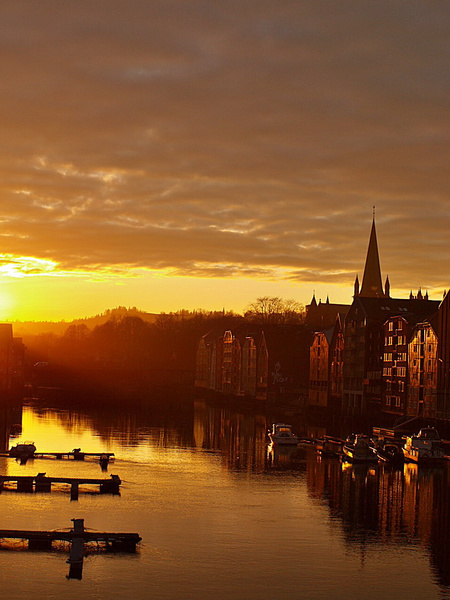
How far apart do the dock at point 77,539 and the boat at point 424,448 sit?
178 ft

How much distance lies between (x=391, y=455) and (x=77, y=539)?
58.7 m

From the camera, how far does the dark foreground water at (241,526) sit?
44531 millimetres

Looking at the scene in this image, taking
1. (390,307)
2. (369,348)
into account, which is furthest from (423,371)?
(390,307)

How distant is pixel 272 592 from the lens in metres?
43.6

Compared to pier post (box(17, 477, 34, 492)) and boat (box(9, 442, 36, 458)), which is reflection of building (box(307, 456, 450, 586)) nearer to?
pier post (box(17, 477, 34, 492))

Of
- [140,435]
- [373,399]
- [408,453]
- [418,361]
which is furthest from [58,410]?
[408,453]

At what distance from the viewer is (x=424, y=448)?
98.4 meters

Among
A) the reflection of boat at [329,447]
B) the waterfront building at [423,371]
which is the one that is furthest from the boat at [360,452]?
the waterfront building at [423,371]

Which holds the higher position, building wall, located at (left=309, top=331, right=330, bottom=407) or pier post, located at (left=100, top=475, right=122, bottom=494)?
building wall, located at (left=309, top=331, right=330, bottom=407)

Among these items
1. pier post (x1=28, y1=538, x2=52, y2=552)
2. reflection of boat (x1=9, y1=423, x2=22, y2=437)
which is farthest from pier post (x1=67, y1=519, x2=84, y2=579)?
reflection of boat (x1=9, y1=423, x2=22, y2=437)

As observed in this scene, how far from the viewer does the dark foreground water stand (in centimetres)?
4453

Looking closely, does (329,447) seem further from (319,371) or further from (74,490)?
(319,371)

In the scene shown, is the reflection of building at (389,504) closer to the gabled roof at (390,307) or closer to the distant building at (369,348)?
the distant building at (369,348)

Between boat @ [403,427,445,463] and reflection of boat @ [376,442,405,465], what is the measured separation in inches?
45.9
